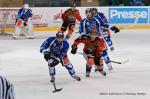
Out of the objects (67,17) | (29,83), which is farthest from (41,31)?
(29,83)

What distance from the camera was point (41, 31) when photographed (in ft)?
53.1

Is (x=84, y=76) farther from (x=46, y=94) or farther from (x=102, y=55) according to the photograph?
(x=46, y=94)

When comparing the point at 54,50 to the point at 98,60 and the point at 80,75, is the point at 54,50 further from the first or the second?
the point at 80,75

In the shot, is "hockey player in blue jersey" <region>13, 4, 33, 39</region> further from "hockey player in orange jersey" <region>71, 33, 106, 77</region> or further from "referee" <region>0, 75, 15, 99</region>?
"referee" <region>0, 75, 15, 99</region>

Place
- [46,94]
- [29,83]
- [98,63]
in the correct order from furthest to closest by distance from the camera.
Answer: [98,63] < [29,83] < [46,94]

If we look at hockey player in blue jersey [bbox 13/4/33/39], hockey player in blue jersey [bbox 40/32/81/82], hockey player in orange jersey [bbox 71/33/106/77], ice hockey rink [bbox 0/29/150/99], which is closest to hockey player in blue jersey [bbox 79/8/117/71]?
hockey player in orange jersey [bbox 71/33/106/77]

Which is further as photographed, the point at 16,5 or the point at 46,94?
the point at 16,5

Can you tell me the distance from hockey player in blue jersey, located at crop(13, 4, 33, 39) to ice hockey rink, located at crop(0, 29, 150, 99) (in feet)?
5.76

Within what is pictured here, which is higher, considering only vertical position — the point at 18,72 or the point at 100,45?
the point at 100,45

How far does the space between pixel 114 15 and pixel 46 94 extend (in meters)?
11.4

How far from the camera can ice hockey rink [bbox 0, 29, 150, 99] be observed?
598cm

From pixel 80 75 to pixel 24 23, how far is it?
7.11m

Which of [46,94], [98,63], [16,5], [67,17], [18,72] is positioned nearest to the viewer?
[46,94]

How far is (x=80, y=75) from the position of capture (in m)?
7.79
